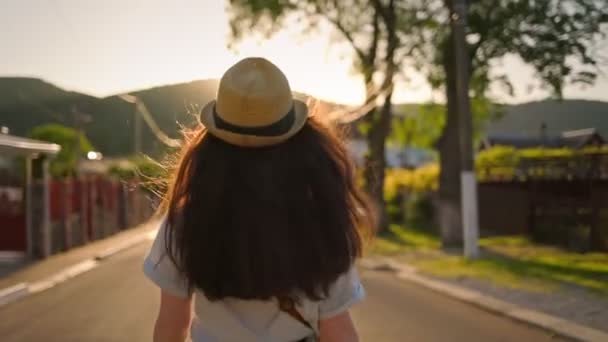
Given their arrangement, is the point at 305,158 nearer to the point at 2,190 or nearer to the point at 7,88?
the point at 7,88

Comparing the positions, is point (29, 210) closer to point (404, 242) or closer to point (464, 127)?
point (464, 127)

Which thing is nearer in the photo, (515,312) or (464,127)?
(515,312)

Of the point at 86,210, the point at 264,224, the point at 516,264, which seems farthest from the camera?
the point at 86,210

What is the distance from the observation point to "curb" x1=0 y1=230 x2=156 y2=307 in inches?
494

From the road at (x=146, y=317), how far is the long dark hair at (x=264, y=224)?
623 centimetres

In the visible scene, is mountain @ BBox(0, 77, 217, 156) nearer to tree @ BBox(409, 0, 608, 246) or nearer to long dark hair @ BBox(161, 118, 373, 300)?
long dark hair @ BBox(161, 118, 373, 300)

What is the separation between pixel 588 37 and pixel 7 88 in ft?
45.2

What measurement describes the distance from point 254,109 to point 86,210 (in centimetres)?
2419

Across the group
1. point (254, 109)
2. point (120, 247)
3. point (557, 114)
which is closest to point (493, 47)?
point (557, 114)

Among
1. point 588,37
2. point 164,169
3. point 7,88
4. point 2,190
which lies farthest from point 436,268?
point 164,169

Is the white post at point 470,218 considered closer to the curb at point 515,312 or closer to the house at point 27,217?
the curb at point 515,312

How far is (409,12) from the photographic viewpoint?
25969mm

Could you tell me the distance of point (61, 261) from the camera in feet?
61.8

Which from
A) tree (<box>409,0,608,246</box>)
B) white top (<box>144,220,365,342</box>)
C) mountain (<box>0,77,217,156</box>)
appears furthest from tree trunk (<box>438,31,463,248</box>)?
white top (<box>144,220,365,342</box>)
